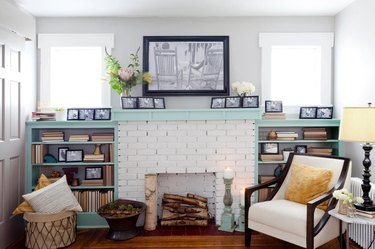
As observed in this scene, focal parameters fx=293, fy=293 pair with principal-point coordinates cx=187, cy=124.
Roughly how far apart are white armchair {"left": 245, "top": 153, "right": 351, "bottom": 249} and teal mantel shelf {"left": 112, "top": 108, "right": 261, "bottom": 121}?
0.78m

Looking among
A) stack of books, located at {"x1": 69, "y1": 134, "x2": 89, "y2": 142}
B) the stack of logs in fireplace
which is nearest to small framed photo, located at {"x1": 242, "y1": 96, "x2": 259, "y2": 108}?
the stack of logs in fireplace

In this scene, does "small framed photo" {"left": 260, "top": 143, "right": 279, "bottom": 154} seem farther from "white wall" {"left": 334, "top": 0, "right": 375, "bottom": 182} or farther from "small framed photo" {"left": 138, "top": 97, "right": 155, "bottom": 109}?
"small framed photo" {"left": 138, "top": 97, "right": 155, "bottom": 109}

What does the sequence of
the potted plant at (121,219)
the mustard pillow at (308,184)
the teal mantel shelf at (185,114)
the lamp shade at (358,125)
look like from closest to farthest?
the lamp shade at (358,125), the mustard pillow at (308,184), the potted plant at (121,219), the teal mantel shelf at (185,114)

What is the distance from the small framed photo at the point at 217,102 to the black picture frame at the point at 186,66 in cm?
11

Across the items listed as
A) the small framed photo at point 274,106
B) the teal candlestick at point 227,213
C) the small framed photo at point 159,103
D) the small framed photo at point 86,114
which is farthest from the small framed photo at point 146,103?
the small framed photo at point 274,106

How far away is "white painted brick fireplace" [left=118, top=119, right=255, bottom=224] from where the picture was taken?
12.3ft

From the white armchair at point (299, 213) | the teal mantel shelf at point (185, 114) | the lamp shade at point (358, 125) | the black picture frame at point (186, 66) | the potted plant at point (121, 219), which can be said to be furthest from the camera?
the black picture frame at point (186, 66)

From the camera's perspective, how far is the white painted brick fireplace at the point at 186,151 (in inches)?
147

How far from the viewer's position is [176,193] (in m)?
4.02

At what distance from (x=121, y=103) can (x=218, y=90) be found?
130cm

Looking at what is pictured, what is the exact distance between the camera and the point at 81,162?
12.5 feet

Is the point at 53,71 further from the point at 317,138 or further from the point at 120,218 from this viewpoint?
the point at 317,138

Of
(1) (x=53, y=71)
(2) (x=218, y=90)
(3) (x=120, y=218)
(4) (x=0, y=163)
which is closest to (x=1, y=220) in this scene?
(4) (x=0, y=163)

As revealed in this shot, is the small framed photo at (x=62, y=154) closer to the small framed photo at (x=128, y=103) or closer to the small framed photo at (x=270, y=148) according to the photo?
the small framed photo at (x=128, y=103)
